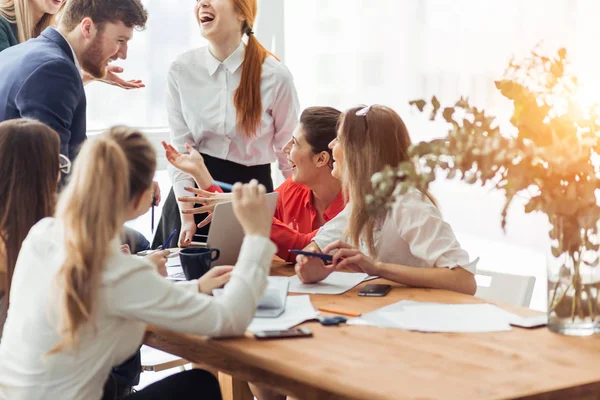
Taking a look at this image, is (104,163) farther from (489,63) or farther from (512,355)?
(489,63)

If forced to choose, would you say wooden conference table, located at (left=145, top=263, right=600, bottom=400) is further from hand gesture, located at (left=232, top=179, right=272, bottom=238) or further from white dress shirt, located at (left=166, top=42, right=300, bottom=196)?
white dress shirt, located at (left=166, top=42, right=300, bottom=196)

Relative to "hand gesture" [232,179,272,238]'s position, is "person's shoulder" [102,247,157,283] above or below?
below

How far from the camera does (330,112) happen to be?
2914mm

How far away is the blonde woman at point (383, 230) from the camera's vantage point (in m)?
2.19

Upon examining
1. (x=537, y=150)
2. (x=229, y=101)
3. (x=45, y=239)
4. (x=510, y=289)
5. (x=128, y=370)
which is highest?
(x=537, y=150)

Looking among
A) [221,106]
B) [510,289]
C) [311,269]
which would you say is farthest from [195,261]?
[221,106]

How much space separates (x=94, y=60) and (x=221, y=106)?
63cm

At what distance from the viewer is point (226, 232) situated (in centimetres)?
236

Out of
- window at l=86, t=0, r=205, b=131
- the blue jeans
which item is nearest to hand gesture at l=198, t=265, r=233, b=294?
the blue jeans

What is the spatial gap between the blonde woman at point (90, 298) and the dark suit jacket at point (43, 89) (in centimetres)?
102

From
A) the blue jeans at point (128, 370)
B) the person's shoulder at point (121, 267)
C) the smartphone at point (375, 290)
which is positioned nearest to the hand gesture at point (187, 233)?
the blue jeans at point (128, 370)

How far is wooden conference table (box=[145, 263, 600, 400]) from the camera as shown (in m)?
1.46

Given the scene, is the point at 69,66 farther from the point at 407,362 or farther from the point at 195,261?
the point at 407,362

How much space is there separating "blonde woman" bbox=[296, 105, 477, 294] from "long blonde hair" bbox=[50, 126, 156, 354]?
0.72m
